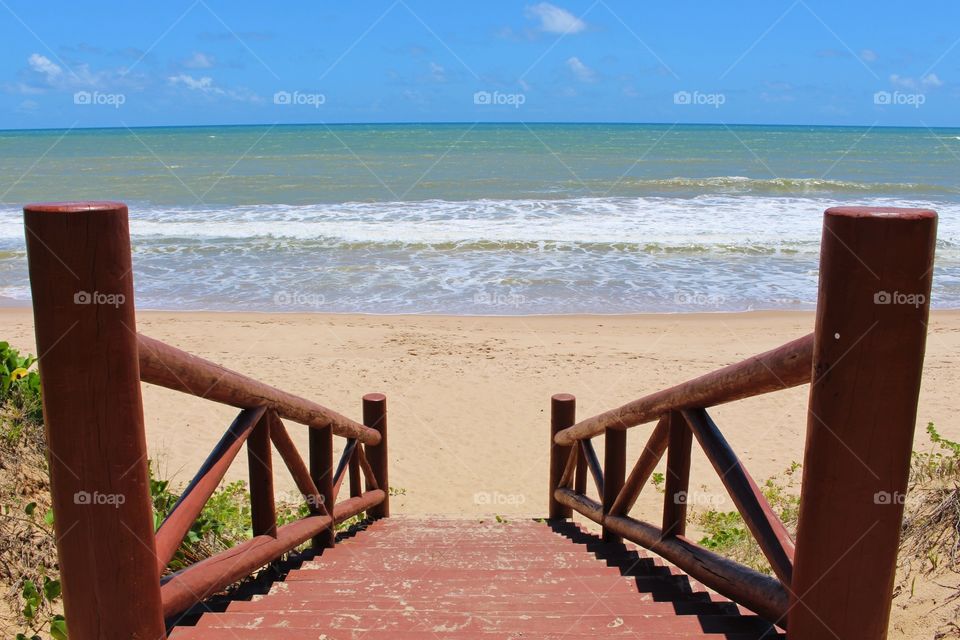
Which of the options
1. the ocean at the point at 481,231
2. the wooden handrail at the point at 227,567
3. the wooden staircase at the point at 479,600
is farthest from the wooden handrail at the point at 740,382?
the ocean at the point at 481,231

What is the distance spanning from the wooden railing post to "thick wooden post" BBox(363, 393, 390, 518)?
1354mm

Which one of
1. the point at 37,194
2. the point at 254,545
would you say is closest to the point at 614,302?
the point at 254,545

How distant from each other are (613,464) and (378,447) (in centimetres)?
249

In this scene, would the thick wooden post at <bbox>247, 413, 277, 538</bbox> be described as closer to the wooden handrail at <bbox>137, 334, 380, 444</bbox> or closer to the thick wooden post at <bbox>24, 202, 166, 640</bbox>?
the wooden handrail at <bbox>137, 334, 380, 444</bbox>

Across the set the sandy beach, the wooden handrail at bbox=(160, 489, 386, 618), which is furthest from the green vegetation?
the sandy beach

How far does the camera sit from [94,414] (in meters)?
1.93

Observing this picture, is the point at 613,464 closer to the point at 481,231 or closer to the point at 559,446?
the point at 559,446

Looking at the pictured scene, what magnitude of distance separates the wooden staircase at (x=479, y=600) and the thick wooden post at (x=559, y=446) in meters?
1.63

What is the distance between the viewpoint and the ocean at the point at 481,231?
15.8 m

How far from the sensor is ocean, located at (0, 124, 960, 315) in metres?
15.8

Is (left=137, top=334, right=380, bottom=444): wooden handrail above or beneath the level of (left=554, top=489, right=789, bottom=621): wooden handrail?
above

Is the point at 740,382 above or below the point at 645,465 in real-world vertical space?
above

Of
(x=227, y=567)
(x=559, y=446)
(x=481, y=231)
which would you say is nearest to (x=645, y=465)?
(x=227, y=567)

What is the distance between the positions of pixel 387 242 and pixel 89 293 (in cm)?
1910
